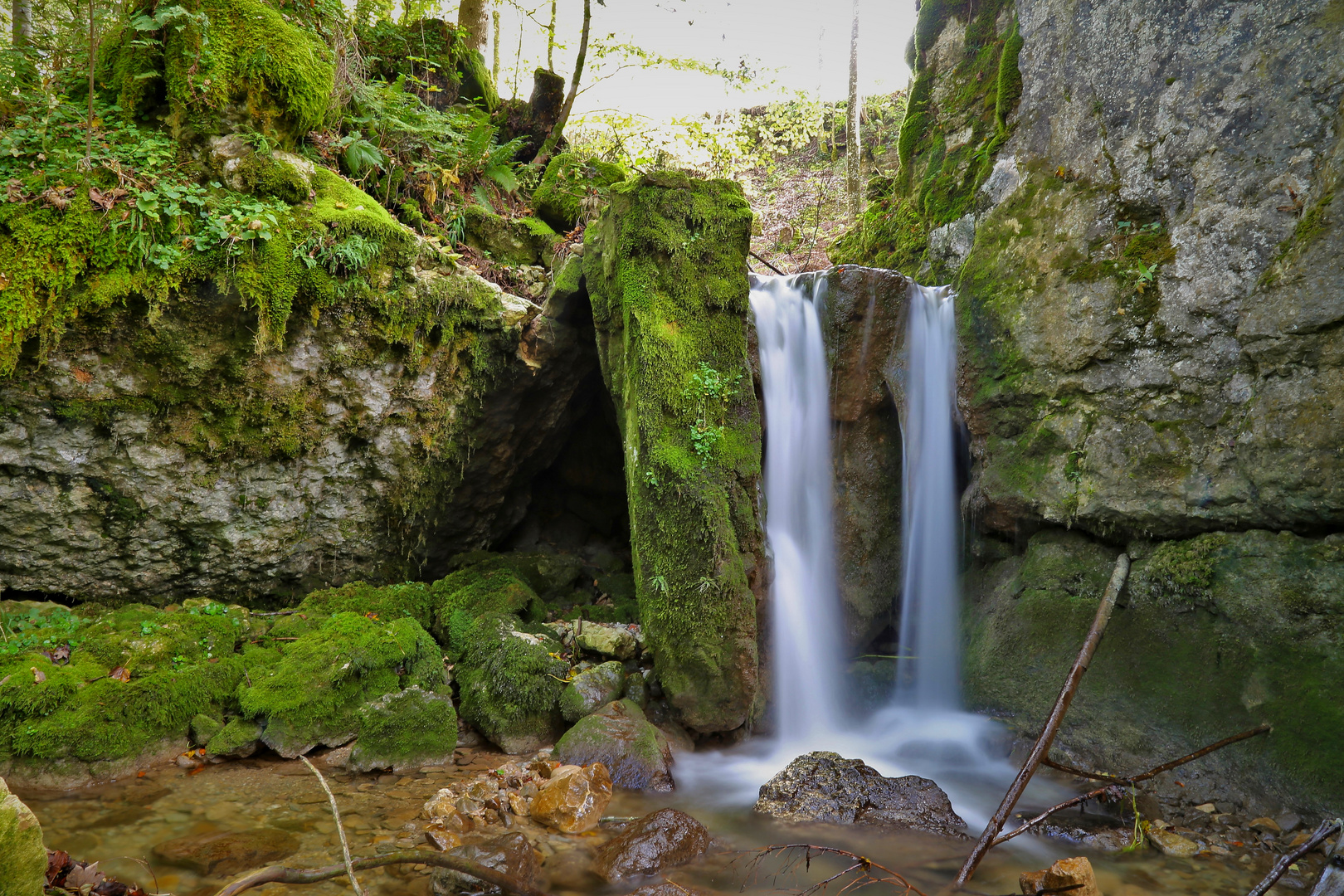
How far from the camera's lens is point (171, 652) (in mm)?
5051

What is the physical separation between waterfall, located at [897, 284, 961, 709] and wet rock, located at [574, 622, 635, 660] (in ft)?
9.12

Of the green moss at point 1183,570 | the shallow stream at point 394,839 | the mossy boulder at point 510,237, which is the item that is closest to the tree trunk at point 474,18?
the mossy boulder at point 510,237

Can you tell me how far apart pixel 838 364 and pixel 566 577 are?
3.95m

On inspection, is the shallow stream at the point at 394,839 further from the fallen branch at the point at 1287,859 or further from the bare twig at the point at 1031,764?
the fallen branch at the point at 1287,859

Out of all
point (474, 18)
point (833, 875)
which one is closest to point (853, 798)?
point (833, 875)

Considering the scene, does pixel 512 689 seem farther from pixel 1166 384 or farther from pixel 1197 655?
pixel 1166 384

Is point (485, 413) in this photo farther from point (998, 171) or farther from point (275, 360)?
point (998, 171)

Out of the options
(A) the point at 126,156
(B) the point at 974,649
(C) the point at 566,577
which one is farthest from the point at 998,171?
(A) the point at 126,156

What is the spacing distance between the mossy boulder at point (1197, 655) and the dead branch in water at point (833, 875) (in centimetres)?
250

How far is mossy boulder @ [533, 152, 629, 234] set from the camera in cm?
867

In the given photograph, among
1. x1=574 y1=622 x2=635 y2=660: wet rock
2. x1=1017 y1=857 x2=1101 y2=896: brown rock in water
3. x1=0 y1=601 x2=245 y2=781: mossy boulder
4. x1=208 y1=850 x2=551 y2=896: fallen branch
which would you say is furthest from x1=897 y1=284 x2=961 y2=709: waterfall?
x1=0 y1=601 x2=245 y2=781: mossy boulder

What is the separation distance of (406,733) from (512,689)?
871 millimetres

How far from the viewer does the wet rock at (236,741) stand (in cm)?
473

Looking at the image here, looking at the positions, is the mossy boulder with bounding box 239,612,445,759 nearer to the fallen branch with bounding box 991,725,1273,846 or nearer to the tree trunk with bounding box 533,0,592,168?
the fallen branch with bounding box 991,725,1273,846
